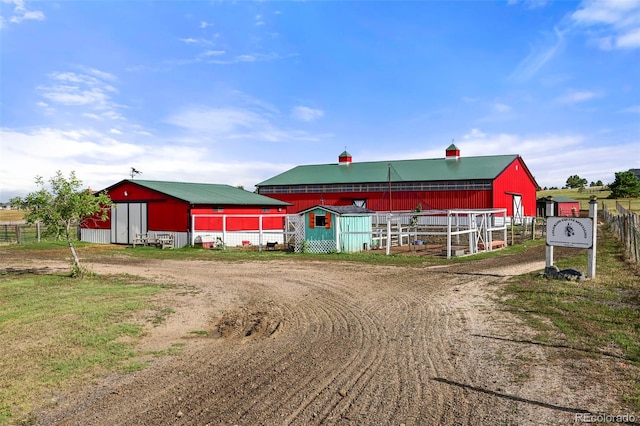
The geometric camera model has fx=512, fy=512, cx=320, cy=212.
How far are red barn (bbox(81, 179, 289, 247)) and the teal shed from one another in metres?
4.76

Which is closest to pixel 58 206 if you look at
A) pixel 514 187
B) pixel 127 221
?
pixel 127 221

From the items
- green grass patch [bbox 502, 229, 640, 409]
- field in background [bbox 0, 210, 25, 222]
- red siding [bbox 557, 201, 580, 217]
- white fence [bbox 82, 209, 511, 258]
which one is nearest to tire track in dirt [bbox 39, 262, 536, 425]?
green grass patch [bbox 502, 229, 640, 409]

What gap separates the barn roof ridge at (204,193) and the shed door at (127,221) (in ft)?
5.60

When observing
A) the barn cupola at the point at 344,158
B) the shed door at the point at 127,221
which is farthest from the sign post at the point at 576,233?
the barn cupola at the point at 344,158

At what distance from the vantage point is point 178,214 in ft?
Answer: 109

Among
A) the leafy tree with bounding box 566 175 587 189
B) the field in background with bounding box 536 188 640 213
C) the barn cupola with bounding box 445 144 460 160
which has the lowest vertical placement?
the field in background with bounding box 536 188 640 213

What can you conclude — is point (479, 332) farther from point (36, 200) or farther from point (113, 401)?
point (36, 200)

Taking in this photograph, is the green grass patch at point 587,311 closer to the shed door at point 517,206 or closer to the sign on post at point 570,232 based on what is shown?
the sign on post at point 570,232

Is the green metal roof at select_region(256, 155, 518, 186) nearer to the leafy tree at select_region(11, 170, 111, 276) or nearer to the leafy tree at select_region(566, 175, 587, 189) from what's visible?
the leafy tree at select_region(11, 170, 111, 276)

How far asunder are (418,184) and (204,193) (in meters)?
22.9

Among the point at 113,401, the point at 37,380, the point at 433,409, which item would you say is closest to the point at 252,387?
the point at 113,401

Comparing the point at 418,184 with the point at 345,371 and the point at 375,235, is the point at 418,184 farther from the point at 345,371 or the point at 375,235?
the point at 345,371

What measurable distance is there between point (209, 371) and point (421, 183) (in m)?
45.4

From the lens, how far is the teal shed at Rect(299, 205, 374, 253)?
26.9 m
